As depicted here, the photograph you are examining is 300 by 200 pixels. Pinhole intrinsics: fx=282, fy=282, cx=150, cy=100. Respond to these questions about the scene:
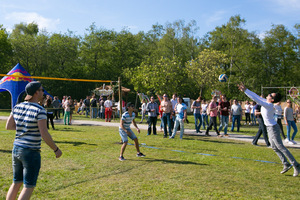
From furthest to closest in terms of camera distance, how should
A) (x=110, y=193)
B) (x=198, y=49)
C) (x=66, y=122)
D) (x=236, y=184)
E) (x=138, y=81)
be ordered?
(x=198, y=49) → (x=138, y=81) → (x=66, y=122) → (x=236, y=184) → (x=110, y=193)

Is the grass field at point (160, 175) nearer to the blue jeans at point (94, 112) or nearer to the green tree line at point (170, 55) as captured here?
the blue jeans at point (94, 112)

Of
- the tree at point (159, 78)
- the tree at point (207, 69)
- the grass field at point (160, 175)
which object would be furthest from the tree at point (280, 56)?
the grass field at point (160, 175)

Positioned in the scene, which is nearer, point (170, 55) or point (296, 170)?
point (296, 170)

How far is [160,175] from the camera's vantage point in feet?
21.1

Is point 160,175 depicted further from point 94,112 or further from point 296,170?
point 94,112

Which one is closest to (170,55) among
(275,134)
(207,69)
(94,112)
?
(207,69)

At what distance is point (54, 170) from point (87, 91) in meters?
36.2

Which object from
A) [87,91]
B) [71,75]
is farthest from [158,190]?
[71,75]

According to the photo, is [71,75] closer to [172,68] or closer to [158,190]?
[172,68]

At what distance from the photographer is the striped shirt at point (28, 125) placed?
3.72 m

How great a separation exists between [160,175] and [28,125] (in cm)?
355

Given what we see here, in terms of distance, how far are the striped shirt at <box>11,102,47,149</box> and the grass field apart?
5.44ft

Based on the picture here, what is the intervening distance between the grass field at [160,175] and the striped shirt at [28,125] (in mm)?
1659

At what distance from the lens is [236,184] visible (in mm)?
5750
